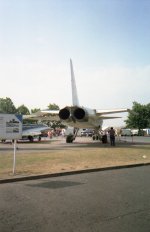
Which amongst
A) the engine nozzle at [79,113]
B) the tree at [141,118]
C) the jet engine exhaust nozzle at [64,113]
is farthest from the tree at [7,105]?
the engine nozzle at [79,113]

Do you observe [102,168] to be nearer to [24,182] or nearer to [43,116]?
[24,182]

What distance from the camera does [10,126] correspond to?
12273mm

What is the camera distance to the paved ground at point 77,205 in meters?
5.79

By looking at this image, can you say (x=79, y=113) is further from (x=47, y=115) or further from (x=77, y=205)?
(x=77, y=205)

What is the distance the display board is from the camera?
39.6 ft

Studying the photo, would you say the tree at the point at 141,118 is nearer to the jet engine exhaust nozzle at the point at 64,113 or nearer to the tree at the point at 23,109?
the tree at the point at 23,109

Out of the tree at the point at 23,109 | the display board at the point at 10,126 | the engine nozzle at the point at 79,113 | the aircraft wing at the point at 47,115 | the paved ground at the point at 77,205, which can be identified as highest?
the tree at the point at 23,109

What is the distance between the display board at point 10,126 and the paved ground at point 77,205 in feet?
7.71

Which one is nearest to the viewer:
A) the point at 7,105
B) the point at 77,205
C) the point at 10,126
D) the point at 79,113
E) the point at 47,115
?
the point at 77,205

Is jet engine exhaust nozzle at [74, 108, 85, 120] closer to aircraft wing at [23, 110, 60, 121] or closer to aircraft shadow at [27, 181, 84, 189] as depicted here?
aircraft wing at [23, 110, 60, 121]

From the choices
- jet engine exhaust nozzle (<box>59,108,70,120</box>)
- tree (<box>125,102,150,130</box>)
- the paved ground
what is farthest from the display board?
tree (<box>125,102,150,130</box>)

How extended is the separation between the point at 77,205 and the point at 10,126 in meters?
5.80

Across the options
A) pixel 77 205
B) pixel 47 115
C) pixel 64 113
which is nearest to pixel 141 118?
pixel 47 115

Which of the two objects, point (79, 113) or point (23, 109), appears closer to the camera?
point (79, 113)
